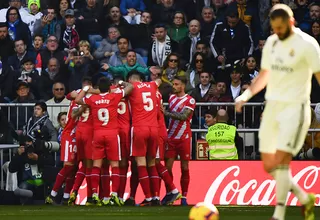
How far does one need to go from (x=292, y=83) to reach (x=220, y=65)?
11217 millimetres

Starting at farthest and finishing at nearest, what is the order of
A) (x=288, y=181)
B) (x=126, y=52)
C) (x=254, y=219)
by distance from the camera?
(x=126, y=52)
(x=254, y=219)
(x=288, y=181)

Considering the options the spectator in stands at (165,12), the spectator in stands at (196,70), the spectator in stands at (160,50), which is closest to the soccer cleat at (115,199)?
the spectator in stands at (196,70)

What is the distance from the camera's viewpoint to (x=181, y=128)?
19828 millimetres

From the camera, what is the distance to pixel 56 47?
946 inches

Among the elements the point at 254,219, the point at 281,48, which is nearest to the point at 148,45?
the point at 254,219

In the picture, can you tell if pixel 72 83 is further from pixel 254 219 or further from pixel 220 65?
pixel 254 219

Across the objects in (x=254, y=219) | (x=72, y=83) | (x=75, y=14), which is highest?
(x=75, y=14)

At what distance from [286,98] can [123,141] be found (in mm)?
7905

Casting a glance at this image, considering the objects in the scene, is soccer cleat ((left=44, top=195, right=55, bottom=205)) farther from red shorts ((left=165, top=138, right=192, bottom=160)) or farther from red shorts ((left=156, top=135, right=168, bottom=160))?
red shorts ((left=165, top=138, right=192, bottom=160))

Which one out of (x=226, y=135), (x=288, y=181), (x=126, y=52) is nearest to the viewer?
(x=288, y=181)

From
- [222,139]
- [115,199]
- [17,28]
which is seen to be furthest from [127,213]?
[17,28]

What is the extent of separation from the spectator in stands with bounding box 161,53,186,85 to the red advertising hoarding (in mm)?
2573

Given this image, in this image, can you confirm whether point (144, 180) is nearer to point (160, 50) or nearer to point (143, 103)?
point (143, 103)

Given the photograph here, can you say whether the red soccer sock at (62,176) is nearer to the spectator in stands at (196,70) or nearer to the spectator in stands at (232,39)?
the spectator in stands at (196,70)
